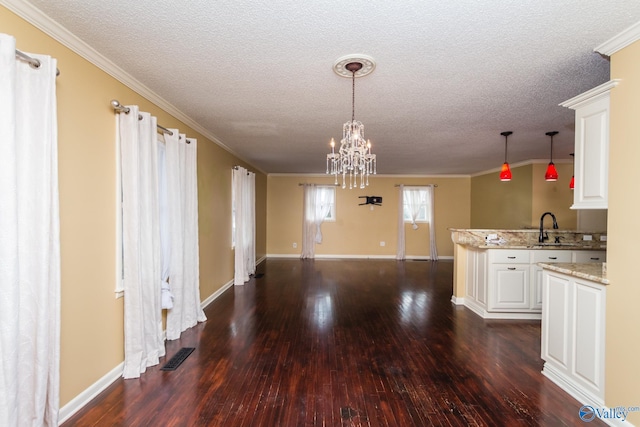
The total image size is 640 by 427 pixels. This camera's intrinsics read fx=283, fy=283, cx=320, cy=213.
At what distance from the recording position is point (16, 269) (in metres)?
1.44

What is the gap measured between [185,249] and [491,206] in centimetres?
740

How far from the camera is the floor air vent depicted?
2.50m

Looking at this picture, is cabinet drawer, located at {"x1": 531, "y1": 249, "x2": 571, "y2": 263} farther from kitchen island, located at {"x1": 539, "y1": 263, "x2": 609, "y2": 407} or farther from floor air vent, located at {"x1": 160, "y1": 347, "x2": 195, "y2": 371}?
floor air vent, located at {"x1": 160, "y1": 347, "x2": 195, "y2": 371}

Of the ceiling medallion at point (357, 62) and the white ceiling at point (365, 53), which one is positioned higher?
the white ceiling at point (365, 53)

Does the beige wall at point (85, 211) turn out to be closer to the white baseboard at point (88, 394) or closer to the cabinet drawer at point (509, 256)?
the white baseboard at point (88, 394)

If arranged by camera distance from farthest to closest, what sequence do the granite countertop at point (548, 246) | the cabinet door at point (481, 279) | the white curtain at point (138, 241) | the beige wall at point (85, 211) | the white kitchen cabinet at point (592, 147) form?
the cabinet door at point (481, 279)
the granite countertop at point (548, 246)
the white curtain at point (138, 241)
the white kitchen cabinet at point (592, 147)
the beige wall at point (85, 211)

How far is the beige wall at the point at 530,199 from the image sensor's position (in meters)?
6.15

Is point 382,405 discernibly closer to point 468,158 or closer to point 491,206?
point 468,158

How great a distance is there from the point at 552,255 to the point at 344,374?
3164 mm

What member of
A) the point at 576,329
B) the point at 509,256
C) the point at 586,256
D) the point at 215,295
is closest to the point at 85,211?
the point at 215,295

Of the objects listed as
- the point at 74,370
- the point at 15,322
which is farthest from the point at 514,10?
the point at 74,370

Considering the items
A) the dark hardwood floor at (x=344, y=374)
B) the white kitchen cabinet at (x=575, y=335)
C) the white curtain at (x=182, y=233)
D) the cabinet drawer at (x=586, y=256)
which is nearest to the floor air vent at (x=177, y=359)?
the dark hardwood floor at (x=344, y=374)

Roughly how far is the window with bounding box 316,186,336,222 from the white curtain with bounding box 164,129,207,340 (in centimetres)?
524

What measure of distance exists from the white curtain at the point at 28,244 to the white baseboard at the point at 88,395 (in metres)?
0.24
